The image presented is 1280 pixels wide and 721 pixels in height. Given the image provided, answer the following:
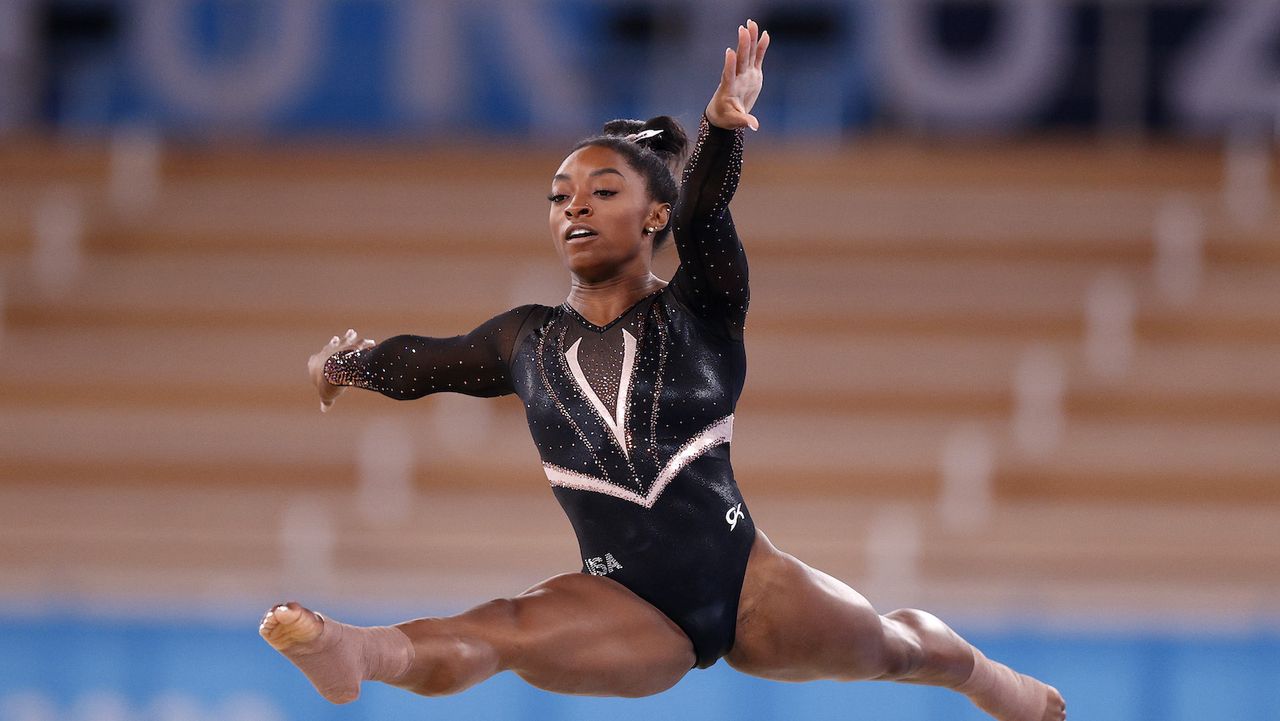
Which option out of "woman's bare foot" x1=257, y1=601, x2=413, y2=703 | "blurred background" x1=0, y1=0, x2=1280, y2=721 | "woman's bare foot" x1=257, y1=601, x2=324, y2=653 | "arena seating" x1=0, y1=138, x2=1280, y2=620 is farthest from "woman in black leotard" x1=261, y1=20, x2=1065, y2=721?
"arena seating" x1=0, y1=138, x2=1280, y2=620

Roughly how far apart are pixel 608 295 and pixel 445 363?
375mm

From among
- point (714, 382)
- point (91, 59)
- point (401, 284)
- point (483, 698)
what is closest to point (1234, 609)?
point (483, 698)

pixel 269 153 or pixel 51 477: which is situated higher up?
pixel 269 153

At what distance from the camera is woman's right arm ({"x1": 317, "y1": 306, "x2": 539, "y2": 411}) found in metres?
3.41

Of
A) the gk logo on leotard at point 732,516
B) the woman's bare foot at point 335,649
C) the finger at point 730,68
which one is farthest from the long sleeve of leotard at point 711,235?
the woman's bare foot at point 335,649

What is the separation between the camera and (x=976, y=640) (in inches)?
212

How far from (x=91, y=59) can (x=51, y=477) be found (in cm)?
282

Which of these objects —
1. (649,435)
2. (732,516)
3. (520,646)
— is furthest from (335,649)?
(732,516)

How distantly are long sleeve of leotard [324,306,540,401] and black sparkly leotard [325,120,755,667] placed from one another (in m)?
0.04

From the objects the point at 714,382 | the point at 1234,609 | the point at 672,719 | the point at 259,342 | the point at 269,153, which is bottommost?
the point at 672,719

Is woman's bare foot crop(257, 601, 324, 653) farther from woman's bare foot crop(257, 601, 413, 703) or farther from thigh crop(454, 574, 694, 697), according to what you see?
thigh crop(454, 574, 694, 697)

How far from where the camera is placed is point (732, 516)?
3293 millimetres

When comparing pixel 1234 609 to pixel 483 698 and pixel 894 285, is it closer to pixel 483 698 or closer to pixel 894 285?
pixel 483 698

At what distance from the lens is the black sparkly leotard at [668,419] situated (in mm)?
3205
